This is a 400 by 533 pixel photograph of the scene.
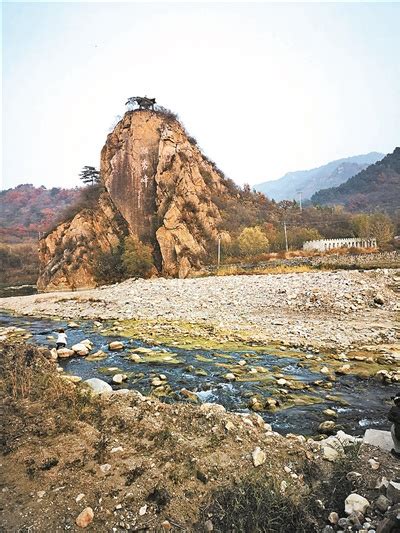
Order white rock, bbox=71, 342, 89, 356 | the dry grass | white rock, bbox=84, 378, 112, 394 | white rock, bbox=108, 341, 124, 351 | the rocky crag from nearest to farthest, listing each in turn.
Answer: the dry grass
white rock, bbox=84, 378, 112, 394
white rock, bbox=71, 342, 89, 356
white rock, bbox=108, 341, 124, 351
the rocky crag

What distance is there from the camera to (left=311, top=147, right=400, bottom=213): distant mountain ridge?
376 feet

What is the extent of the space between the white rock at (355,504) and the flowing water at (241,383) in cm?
257

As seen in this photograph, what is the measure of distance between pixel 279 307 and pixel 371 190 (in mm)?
128827

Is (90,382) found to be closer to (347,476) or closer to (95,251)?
(347,476)

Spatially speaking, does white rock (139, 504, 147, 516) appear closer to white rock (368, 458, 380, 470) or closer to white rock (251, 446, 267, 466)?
white rock (251, 446, 267, 466)

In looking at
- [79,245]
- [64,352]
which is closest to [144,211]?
[79,245]

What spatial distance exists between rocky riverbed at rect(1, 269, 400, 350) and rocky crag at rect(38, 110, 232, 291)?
16889 mm

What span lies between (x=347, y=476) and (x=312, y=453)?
0.74 m

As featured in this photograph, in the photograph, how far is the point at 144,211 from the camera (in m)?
46.5

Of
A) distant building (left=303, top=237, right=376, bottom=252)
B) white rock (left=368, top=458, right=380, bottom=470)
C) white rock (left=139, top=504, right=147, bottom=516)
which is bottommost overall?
white rock (left=368, top=458, right=380, bottom=470)

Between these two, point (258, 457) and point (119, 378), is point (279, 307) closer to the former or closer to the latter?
point (119, 378)

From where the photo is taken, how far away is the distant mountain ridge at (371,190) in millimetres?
114688

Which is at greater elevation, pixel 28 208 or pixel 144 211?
pixel 28 208

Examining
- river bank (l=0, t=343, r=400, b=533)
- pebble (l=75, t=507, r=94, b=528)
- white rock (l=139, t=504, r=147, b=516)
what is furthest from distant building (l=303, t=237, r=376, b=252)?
pebble (l=75, t=507, r=94, b=528)
